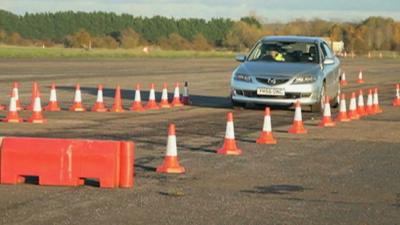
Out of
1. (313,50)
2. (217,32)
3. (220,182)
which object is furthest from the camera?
(217,32)

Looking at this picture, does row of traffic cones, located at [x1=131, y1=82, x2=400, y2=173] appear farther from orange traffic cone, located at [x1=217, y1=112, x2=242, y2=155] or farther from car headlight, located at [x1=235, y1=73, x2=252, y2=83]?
car headlight, located at [x1=235, y1=73, x2=252, y2=83]

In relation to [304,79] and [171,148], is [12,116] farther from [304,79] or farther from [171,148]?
[171,148]

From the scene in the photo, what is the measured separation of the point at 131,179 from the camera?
9.77 metres

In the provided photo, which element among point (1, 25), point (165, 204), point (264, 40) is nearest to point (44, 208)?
point (165, 204)

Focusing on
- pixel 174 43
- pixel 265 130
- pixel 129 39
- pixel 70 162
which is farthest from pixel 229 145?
pixel 174 43

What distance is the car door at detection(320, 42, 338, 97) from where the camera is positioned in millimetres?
21234

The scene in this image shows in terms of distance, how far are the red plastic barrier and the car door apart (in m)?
11.9

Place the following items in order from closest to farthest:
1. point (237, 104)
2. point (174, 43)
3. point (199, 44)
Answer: point (237, 104), point (174, 43), point (199, 44)

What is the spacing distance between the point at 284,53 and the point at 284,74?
1214 mm

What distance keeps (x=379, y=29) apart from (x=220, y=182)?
130557 millimetres

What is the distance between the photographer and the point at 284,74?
2014cm

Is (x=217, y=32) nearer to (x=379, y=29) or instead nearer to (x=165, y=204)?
(x=379, y=29)

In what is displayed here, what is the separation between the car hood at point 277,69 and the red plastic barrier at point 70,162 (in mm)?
10661

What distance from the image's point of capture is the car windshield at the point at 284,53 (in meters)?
Answer: 21.1
